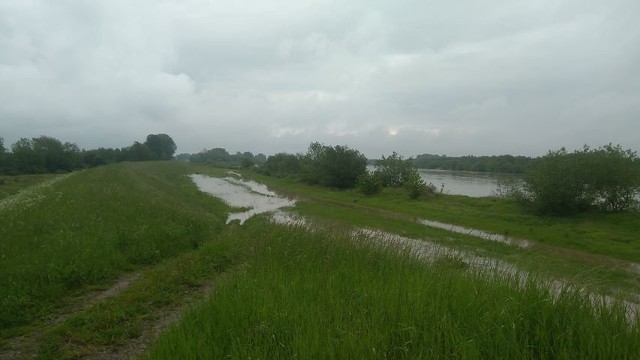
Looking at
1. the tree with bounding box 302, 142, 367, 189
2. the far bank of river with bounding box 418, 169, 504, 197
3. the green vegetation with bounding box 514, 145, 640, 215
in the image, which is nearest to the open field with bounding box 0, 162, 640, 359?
the green vegetation with bounding box 514, 145, 640, 215

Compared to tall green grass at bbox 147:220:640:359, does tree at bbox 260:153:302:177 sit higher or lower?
higher

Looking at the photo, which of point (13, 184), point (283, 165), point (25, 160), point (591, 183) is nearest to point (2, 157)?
point (25, 160)

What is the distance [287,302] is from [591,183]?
3059 cm

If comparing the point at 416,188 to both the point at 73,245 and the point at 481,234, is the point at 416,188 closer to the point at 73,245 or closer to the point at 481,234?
the point at 481,234

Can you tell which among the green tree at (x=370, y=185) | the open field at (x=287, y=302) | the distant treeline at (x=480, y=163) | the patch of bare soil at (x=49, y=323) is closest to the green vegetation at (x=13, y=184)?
the open field at (x=287, y=302)

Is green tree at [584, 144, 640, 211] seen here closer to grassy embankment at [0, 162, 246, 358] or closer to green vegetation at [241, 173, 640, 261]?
green vegetation at [241, 173, 640, 261]

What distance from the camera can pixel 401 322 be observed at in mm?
5266

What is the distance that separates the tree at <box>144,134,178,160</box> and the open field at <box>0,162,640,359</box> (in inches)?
6139

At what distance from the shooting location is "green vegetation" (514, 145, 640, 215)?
28.3m

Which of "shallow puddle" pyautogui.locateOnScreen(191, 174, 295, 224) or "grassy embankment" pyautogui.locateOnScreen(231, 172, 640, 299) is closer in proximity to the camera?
"grassy embankment" pyautogui.locateOnScreen(231, 172, 640, 299)

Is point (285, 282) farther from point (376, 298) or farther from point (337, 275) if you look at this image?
point (376, 298)

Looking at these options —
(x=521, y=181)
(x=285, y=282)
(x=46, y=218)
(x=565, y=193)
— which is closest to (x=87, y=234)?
(x=46, y=218)

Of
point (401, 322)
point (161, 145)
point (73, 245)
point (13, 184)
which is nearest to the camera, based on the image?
point (401, 322)

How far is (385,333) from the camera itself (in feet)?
16.4
